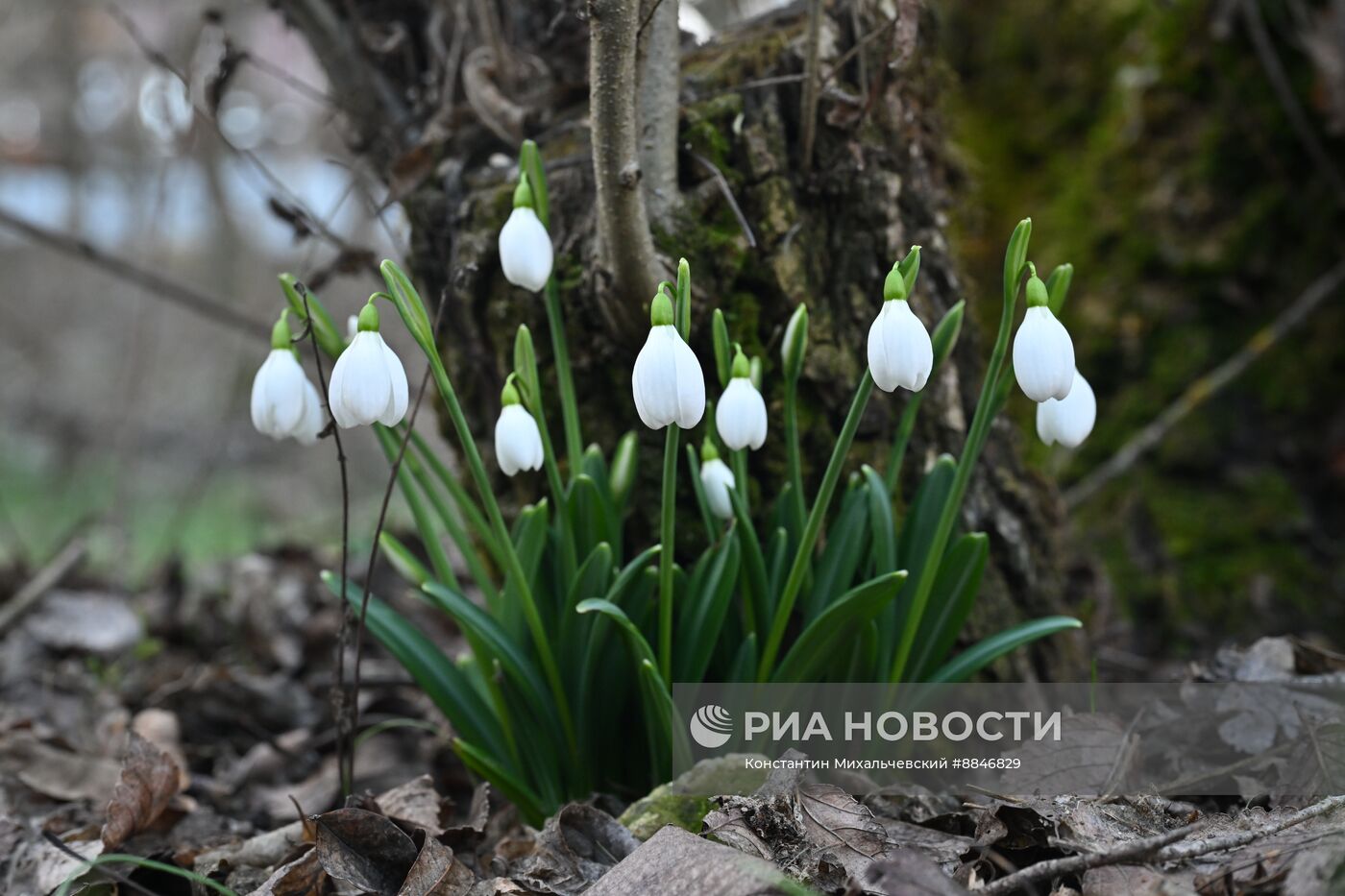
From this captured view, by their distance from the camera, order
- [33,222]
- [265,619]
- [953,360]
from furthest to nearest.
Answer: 1. [265,619]
2. [33,222]
3. [953,360]

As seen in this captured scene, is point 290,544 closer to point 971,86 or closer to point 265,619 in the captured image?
point 265,619

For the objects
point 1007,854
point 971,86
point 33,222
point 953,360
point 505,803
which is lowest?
point 505,803

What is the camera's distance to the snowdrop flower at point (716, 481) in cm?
148

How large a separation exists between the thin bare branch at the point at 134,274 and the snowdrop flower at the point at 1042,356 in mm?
1921

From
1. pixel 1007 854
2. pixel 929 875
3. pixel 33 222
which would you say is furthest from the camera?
pixel 33 222

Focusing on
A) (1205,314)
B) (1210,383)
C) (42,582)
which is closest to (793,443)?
(1210,383)

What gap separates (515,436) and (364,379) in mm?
233

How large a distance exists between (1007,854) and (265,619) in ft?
7.04

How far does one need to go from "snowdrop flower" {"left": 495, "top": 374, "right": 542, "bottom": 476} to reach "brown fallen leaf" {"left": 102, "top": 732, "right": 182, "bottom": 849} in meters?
0.78

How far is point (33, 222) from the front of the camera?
8.29 feet

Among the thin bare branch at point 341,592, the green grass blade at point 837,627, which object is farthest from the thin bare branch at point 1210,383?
the thin bare branch at point 341,592

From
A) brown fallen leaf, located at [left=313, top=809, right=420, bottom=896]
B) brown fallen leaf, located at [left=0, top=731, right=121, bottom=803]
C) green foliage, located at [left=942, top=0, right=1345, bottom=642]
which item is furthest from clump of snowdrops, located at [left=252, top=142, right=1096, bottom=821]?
green foliage, located at [left=942, top=0, right=1345, bottom=642]

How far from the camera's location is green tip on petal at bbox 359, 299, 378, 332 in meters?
1.20

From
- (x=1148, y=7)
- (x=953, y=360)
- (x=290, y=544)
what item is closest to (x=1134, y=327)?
(x=1148, y=7)
